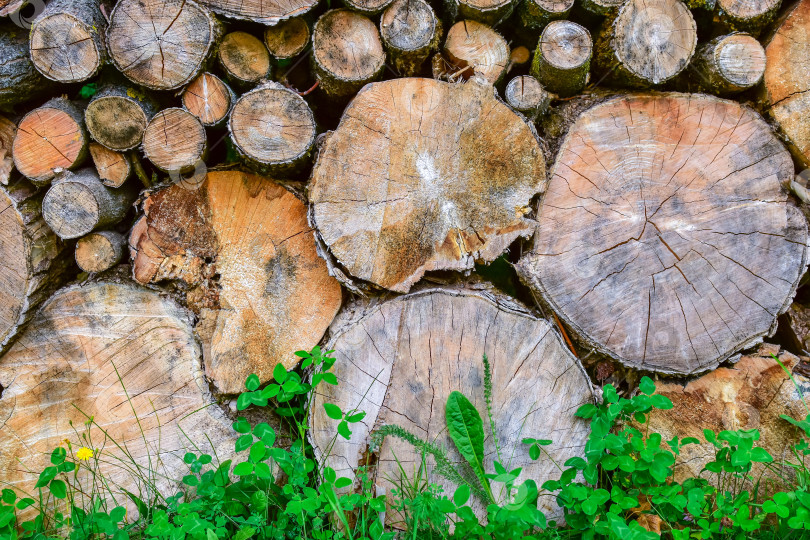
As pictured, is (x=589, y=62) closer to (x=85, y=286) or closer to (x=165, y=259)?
(x=165, y=259)

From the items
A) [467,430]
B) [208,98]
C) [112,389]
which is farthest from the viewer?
[112,389]

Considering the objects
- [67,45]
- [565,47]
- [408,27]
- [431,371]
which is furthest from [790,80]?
[67,45]

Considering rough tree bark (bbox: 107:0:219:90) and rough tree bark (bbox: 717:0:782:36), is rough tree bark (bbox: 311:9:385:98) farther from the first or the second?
rough tree bark (bbox: 717:0:782:36)

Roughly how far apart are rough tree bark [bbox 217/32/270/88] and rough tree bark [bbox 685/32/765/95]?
1803mm

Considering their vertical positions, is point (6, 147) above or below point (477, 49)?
below

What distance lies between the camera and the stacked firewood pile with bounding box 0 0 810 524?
210cm

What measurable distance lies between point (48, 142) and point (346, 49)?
3.98ft

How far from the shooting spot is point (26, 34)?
2.20 meters

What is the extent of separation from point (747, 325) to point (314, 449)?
1811 millimetres

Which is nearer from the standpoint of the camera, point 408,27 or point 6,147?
point 408,27

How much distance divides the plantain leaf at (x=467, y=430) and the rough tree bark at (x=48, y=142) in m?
1.74

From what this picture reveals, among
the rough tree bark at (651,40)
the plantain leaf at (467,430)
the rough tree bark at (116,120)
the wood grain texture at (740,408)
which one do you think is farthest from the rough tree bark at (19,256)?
the wood grain texture at (740,408)

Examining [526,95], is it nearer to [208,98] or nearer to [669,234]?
[669,234]

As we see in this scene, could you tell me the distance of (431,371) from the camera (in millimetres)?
2105
